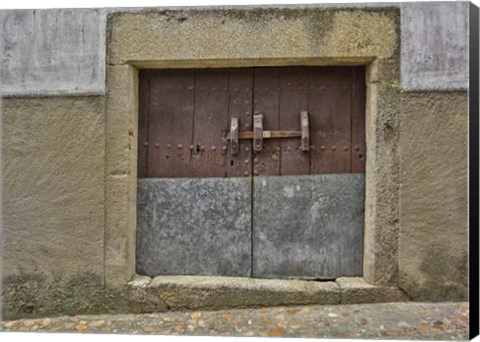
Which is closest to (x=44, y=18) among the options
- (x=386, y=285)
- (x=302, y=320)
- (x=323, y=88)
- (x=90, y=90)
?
(x=90, y=90)

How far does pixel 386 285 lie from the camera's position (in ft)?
10.2

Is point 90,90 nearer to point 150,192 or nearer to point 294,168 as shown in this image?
point 150,192

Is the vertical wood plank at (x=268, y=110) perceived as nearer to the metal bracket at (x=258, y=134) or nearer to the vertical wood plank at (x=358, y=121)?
the metal bracket at (x=258, y=134)

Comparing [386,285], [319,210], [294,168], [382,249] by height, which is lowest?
[386,285]

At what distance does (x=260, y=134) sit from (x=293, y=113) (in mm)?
284

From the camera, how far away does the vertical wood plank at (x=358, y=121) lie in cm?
326

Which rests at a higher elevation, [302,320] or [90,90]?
[90,90]

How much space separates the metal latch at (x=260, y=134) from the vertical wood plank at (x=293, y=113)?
4 cm

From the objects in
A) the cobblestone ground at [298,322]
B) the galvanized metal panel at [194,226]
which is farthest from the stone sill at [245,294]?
the galvanized metal panel at [194,226]

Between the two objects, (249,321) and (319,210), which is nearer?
(249,321)

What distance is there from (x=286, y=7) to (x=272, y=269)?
1762mm

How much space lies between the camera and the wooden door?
3262 mm

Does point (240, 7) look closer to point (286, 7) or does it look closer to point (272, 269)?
point (286, 7)

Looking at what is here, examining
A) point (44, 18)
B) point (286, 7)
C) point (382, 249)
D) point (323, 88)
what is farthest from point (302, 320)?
point (44, 18)
